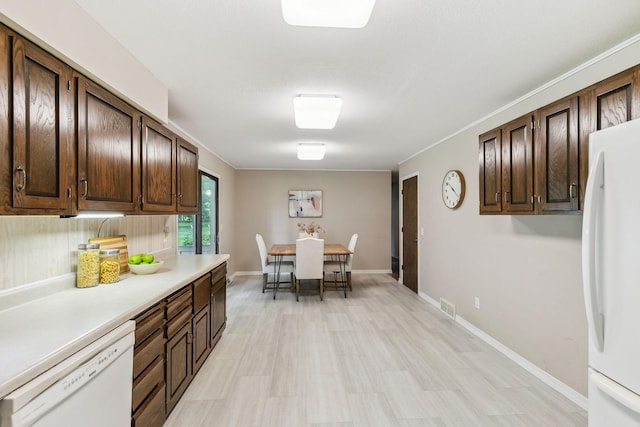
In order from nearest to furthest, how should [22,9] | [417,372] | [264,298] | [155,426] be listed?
[22,9]
[155,426]
[417,372]
[264,298]

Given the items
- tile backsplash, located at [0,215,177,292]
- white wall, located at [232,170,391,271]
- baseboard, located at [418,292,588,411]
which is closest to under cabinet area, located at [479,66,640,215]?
baseboard, located at [418,292,588,411]

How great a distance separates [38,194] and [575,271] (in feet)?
10.7

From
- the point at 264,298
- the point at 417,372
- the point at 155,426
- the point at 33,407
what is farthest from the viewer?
the point at 264,298

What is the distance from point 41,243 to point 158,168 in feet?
2.91

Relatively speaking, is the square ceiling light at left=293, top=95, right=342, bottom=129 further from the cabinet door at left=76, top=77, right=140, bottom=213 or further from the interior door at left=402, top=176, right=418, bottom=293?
the interior door at left=402, top=176, right=418, bottom=293

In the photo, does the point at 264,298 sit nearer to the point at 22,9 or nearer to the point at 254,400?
the point at 254,400

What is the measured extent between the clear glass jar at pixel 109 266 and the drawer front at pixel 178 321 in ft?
1.66

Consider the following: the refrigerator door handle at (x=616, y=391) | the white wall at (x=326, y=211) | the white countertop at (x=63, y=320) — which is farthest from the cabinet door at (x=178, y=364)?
the white wall at (x=326, y=211)

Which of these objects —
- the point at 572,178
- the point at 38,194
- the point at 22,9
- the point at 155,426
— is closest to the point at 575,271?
the point at 572,178

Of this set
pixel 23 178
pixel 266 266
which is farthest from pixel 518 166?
pixel 266 266

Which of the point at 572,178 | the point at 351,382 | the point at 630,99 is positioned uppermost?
the point at 630,99

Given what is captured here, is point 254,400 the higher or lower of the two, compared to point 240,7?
lower

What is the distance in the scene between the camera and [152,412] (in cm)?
166

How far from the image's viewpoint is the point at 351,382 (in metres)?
2.34
